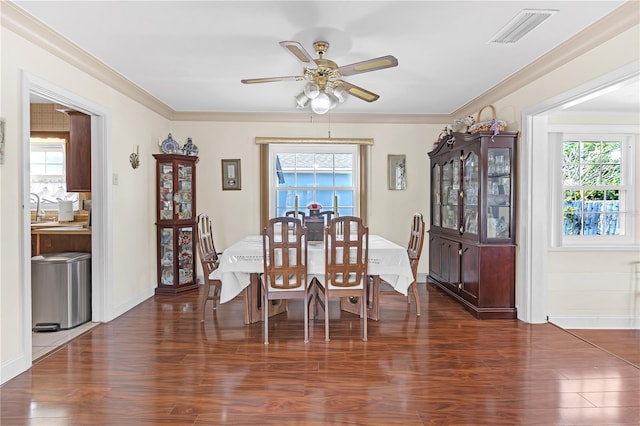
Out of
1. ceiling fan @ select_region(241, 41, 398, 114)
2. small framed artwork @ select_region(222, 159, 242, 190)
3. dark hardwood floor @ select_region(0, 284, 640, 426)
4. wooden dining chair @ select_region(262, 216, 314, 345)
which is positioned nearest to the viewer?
dark hardwood floor @ select_region(0, 284, 640, 426)

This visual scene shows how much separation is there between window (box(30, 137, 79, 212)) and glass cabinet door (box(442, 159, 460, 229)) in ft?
17.3

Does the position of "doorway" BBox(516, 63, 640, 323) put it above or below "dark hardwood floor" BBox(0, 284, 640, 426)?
above

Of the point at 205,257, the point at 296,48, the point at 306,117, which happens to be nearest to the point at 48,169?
the point at 205,257

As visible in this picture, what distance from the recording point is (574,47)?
10.5 ft

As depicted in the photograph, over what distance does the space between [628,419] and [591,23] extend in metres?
2.58

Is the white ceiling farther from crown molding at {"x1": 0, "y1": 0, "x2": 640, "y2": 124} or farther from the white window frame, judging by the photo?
the white window frame

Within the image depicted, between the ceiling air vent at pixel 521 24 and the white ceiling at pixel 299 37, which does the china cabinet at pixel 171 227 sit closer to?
the white ceiling at pixel 299 37

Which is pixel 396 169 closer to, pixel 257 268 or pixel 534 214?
pixel 534 214

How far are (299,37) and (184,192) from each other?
3.13m

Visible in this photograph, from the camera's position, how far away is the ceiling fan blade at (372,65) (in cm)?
270

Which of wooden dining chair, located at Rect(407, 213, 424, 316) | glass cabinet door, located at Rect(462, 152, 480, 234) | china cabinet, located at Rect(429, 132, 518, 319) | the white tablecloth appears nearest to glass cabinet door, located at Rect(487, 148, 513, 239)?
china cabinet, located at Rect(429, 132, 518, 319)

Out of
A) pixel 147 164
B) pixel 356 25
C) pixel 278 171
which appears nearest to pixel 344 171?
pixel 278 171

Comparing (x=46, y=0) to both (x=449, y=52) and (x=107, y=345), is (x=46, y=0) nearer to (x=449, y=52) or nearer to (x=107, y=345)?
(x=107, y=345)

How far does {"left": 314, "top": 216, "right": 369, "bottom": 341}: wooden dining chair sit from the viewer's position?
3457 mm
